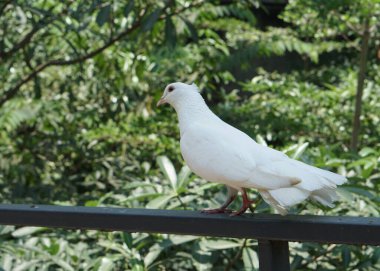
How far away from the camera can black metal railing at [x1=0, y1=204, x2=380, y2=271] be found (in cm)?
127

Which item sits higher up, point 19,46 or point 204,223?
point 19,46

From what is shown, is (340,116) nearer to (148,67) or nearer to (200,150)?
(148,67)

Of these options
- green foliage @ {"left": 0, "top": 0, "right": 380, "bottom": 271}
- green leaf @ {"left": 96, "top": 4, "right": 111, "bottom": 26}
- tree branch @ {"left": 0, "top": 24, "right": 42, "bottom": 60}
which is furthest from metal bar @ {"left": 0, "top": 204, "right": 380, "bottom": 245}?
tree branch @ {"left": 0, "top": 24, "right": 42, "bottom": 60}

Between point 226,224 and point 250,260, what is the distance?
101cm

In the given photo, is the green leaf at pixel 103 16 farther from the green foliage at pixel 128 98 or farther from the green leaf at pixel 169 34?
the green leaf at pixel 169 34

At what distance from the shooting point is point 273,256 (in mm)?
1372

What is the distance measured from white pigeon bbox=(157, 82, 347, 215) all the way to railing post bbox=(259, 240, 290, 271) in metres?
0.07

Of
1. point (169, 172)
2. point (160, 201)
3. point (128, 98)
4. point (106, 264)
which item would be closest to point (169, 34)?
point (169, 172)

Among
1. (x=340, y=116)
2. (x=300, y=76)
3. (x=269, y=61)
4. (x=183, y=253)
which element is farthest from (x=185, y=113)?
(x=269, y=61)

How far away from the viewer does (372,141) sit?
4.70 metres

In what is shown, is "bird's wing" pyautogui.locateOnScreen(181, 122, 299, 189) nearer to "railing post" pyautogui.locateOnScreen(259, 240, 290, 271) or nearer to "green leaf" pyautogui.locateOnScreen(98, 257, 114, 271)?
"railing post" pyautogui.locateOnScreen(259, 240, 290, 271)

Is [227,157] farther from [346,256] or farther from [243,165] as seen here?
[346,256]

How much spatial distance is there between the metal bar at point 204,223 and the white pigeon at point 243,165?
2.3 inches

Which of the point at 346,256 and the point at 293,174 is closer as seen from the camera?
the point at 293,174
